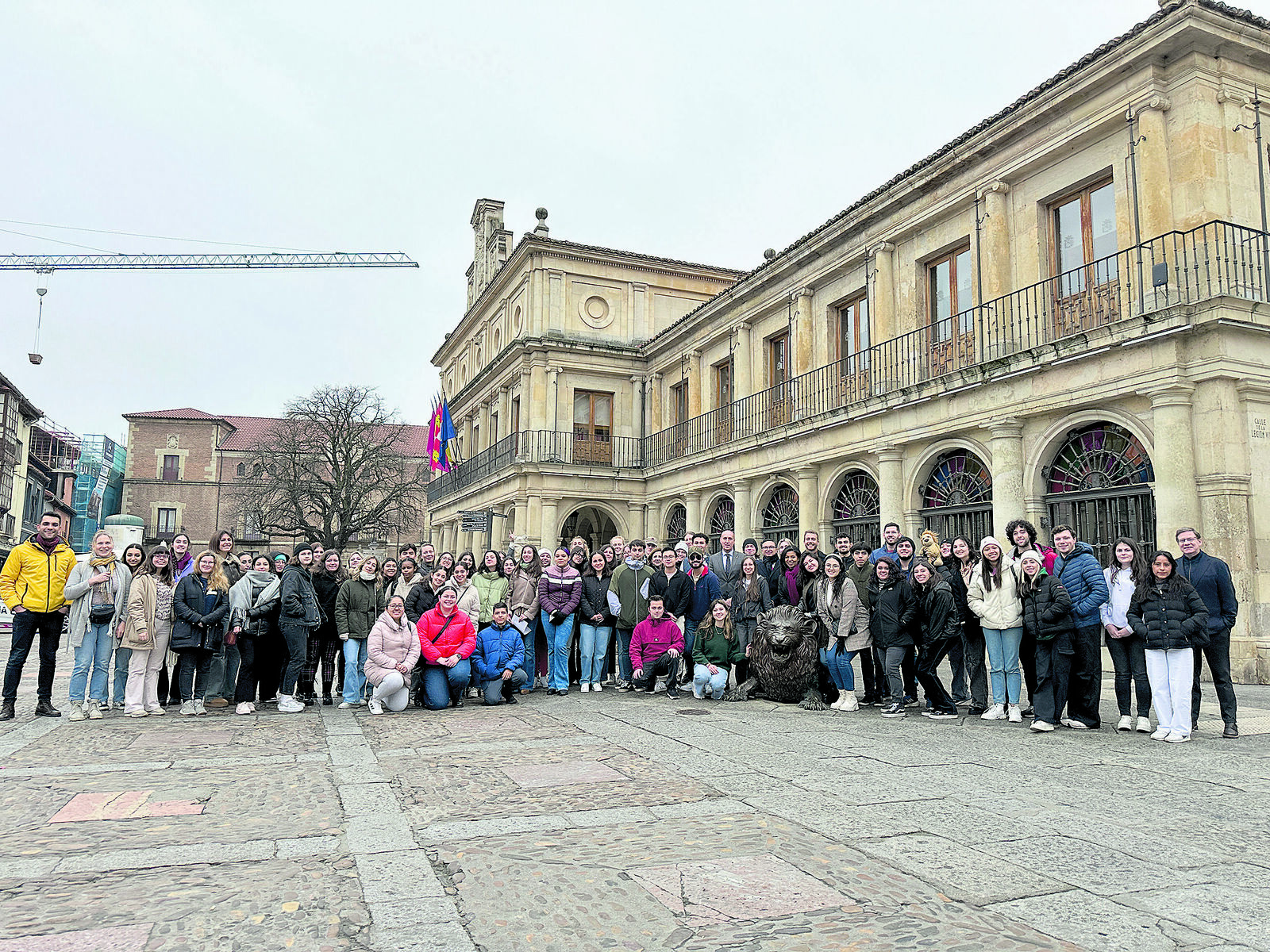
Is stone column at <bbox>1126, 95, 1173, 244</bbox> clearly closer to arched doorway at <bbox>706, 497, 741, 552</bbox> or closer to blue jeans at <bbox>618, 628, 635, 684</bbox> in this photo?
blue jeans at <bbox>618, 628, 635, 684</bbox>

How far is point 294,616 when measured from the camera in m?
9.18

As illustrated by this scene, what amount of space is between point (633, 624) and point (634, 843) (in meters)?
6.96

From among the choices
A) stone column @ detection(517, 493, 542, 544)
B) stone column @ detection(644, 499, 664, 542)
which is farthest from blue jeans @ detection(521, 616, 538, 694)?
stone column @ detection(517, 493, 542, 544)

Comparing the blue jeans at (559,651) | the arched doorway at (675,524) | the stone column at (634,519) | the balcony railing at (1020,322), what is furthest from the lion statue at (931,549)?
the stone column at (634,519)

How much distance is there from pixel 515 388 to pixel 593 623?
19134 mm

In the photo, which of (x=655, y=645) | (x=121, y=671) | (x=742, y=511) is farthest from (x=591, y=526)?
(x=121, y=671)

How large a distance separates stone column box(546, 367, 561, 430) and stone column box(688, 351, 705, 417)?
4.36 meters

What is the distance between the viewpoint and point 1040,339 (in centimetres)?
1390

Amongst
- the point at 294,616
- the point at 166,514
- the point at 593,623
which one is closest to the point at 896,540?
the point at 593,623

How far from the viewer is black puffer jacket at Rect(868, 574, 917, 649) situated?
347 inches

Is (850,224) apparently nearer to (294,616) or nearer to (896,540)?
(896,540)

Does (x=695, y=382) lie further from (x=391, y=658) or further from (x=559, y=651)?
(x=391, y=658)

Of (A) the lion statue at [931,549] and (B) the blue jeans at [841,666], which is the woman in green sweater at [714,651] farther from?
(A) the lion statue at [931,549]

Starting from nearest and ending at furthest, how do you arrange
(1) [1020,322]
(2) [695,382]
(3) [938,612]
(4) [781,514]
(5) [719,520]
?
(3) [938,612], (1) [1020,322], (4) [781,514], (5) [719,520], (2) [695,382]
